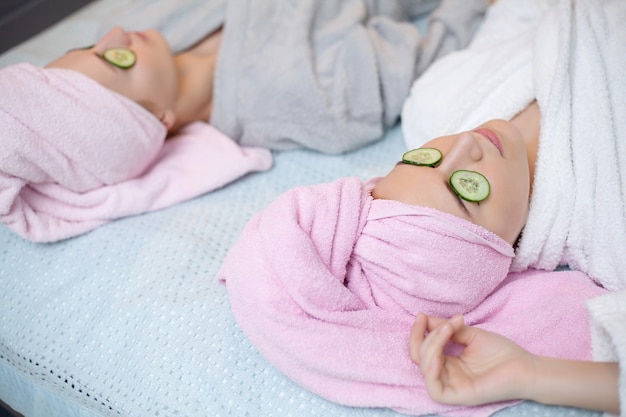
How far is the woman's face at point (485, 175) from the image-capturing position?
2.62ft

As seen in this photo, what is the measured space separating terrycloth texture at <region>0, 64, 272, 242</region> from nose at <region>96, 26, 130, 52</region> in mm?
108

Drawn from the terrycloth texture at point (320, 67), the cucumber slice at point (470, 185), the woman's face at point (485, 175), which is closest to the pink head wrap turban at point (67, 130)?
the terrycloth texture at point (320, 67)

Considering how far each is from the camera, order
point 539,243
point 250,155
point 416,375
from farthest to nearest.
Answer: point 250,155
point 539,243
point 416,375

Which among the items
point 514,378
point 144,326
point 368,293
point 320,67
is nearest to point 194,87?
point 320,67

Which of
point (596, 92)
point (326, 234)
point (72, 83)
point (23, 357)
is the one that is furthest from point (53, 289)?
point (596, 92)

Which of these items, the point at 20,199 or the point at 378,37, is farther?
the point at 378,37

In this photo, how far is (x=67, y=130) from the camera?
1021mm

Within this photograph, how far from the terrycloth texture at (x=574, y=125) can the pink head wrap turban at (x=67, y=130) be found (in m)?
0.58

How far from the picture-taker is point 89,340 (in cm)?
91

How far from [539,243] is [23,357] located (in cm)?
83

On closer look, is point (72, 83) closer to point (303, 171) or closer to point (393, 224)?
point (303, 171)

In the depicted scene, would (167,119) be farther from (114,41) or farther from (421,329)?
(421,329)

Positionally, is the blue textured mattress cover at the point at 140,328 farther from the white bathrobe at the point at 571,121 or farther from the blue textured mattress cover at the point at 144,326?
the white bathrobe at the point at 571,121

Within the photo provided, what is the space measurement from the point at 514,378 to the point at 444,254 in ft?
0.57
